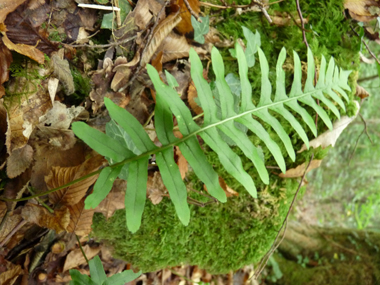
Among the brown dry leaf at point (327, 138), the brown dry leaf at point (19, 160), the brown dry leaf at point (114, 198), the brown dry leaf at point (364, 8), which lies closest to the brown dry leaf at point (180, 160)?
the brown dry leaf at point (114, 198)

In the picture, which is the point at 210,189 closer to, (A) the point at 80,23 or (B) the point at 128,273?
(B) the point at 128,273

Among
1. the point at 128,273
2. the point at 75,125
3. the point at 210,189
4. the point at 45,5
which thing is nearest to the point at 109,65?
the point at 45,5

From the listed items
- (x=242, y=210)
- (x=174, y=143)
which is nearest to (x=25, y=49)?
(x=174, y=143)

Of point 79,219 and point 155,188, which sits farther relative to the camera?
point 155,188

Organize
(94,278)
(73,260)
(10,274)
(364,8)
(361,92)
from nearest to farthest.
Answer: (94,278) < (10,274) < (73,260) < (364,8) < (361,92)

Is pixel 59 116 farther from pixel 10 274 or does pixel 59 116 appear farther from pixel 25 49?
pixel 10 274

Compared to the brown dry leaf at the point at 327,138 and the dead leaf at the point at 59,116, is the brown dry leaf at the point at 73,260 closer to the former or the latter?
the dead leaf at the point at 59,116
